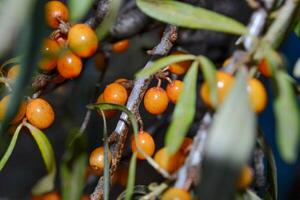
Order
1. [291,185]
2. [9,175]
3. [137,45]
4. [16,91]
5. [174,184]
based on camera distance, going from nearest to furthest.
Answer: [16,91]
[174,184]
[137,45]
[291,185]
[9,175]

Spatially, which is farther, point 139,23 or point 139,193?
point 139,23

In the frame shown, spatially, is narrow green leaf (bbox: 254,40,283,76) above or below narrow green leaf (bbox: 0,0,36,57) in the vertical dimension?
below

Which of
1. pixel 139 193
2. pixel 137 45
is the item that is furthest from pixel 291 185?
pixel 139 193

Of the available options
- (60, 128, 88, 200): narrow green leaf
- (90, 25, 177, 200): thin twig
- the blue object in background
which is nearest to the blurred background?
the blue object in background

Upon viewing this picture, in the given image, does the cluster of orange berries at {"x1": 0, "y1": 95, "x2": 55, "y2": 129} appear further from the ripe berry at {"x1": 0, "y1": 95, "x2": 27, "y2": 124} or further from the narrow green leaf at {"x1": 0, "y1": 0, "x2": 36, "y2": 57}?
the narrow green leaf at {"x1": 0, "y1": 0, "x2": 36, "y2": 57}

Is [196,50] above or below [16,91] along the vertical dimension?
below

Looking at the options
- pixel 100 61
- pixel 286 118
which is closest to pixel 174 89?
pixel 286 118

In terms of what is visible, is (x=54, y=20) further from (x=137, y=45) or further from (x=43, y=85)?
(x=137, y=45)
